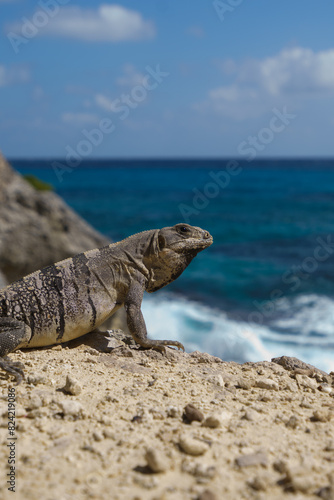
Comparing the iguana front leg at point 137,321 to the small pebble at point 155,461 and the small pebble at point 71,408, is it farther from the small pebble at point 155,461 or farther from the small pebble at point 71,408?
the small pebble at point 155,461

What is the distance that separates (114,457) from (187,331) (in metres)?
14.7

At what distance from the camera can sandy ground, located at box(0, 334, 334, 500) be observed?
3537 millimetres

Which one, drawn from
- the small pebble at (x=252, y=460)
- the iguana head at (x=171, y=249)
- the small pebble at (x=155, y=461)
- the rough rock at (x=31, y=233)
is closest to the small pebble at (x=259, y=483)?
the small pebble at (x=252, y=460)

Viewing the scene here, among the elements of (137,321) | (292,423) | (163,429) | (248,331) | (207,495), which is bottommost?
(207,495)

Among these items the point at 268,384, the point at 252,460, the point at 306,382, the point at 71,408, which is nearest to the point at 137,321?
the point at 268,384

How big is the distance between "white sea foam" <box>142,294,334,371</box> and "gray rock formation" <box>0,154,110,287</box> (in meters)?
4.42

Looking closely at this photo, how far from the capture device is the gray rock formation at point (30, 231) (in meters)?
15.3

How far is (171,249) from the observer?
666 centimetres

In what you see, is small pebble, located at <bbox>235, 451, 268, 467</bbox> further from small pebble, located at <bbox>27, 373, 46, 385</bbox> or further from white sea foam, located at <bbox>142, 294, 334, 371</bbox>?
white sea foam, located at <bbox>142, 294, 334, 371</bbox>

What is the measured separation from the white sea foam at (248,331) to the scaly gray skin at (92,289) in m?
9.37

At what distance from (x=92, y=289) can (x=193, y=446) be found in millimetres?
2837

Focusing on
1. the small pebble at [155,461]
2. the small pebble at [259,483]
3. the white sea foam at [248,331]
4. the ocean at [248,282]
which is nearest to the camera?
the small pebble at [259,483]

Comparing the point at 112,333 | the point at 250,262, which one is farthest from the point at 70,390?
the point at 250,262

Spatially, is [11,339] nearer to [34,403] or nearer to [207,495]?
[34,403]
